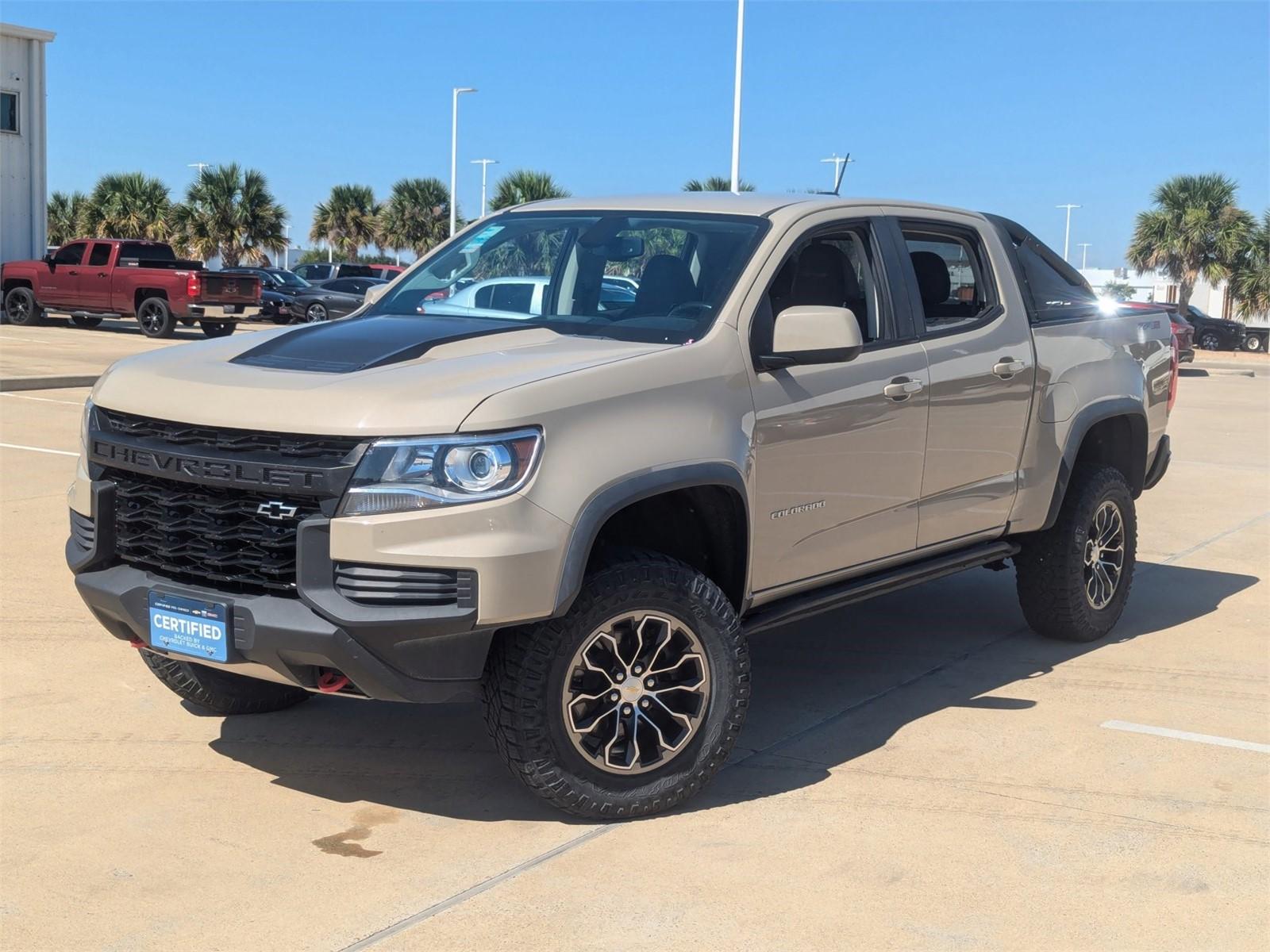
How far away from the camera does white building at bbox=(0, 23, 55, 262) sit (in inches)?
1329

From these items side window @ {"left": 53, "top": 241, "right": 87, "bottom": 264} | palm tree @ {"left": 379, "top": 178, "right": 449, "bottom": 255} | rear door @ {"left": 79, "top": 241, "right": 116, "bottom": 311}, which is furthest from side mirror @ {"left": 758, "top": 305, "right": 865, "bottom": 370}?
palm tree @ {"left": 379, "top": 178, "right": 449, "bottom": 255}

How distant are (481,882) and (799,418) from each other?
6.12 feet

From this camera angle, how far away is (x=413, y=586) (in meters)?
3.87

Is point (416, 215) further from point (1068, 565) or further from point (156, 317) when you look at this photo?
point (1068, 565)

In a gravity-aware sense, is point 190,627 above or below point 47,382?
above

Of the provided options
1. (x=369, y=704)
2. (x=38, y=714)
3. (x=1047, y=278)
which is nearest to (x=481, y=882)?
(x=369, y=704)

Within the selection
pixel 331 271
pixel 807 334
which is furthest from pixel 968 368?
pixel 331 271

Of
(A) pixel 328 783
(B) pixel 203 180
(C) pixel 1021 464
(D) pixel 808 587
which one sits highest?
(B) pixel 203 180

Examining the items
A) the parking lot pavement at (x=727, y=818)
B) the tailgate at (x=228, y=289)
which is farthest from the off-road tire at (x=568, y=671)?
the tailgate at (x=228, y=289)

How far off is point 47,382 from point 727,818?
45.7 feet

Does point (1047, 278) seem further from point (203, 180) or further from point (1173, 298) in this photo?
point (1173, 298)

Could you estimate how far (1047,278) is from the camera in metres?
6.46

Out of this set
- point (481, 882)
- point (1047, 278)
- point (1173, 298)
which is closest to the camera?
point (481, 882)

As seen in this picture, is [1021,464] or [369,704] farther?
Answer: [1021,464]
